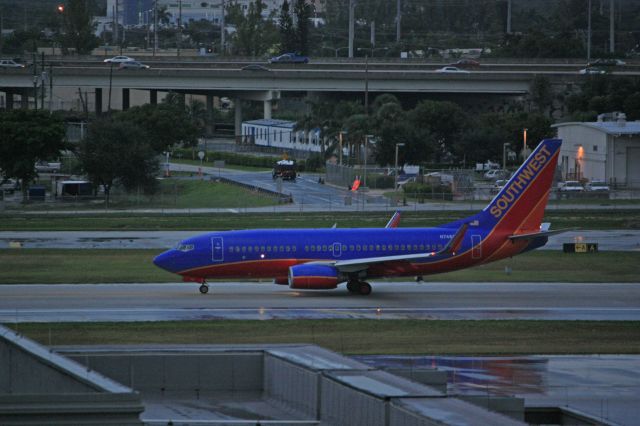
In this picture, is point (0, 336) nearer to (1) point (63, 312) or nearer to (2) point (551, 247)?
(1) point (63, 312)

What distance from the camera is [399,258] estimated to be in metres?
51.2

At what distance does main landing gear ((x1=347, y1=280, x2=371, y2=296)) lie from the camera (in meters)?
51.9

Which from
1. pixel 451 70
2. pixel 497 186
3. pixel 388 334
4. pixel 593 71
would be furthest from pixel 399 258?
pixel 593 71

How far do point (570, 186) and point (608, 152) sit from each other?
7.76 m

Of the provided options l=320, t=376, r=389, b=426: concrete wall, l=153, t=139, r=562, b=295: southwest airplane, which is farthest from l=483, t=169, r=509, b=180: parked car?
l=320, t=376, r=389, b=426: concrete wall

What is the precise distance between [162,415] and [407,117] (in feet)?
373

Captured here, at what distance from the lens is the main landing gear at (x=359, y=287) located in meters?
51.9

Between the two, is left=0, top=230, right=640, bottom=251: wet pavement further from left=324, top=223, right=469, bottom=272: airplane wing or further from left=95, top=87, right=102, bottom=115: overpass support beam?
left=95, top=87, right=102, bottom=115: overpass support beam

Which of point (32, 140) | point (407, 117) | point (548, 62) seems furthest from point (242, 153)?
point (548, 62)

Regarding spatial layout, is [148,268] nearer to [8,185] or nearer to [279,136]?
[8,185]

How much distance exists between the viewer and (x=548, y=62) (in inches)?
7657

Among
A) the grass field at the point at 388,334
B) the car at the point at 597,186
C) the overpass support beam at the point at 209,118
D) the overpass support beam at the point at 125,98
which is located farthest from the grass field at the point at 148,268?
the overpass support beam at the point at 209,118

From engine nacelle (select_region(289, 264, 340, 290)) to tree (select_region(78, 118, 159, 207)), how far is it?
173 feet

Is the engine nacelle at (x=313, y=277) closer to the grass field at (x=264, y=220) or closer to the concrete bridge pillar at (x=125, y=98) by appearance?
the grass field at (x=264, y=220)
